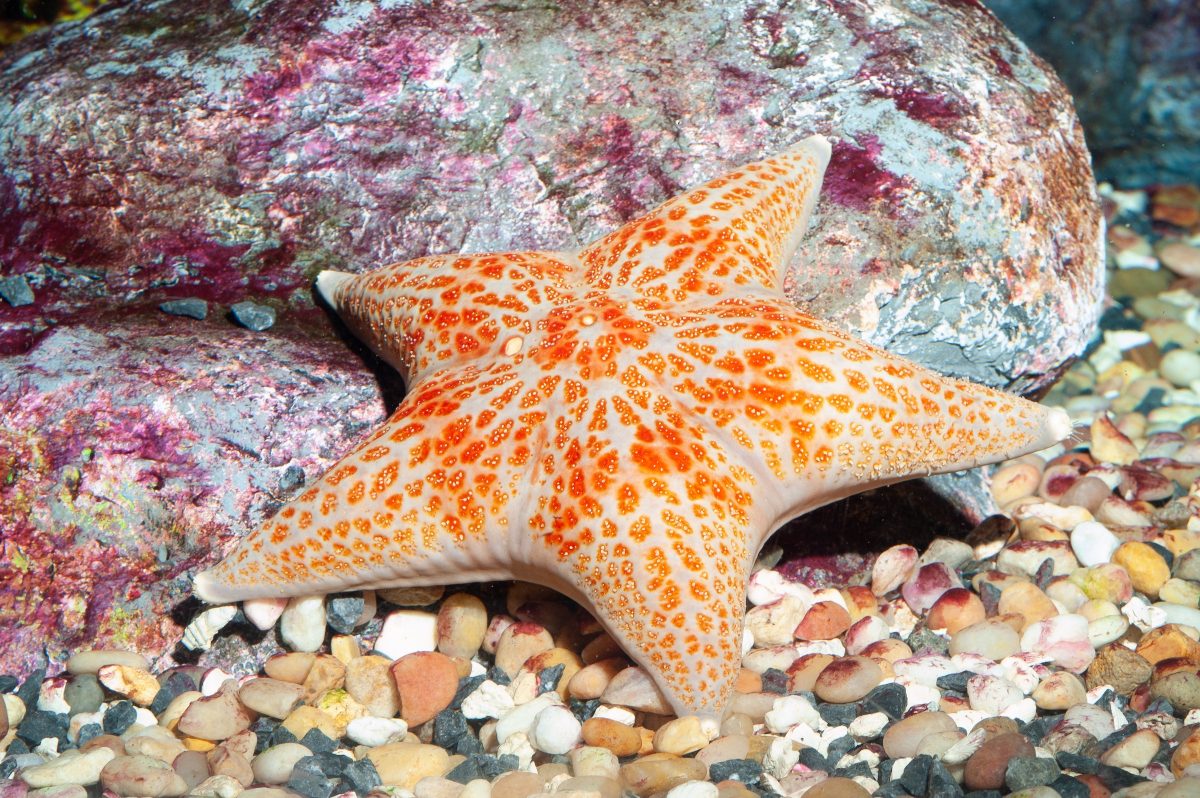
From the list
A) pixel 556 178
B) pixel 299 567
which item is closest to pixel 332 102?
pixel 556 178

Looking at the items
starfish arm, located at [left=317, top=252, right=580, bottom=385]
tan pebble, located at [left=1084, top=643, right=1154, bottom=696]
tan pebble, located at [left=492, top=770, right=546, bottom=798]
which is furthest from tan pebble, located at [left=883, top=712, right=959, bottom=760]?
starfish arm, located at [left=317, top=252, right=580, bottom=385]

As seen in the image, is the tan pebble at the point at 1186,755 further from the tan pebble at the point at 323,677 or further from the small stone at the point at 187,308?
the small stone at the point at 187,308

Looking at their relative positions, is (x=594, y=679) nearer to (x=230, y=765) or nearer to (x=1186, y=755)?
(x=230, y=765)

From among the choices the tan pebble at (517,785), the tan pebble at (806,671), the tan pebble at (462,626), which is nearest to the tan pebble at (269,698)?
the tan pebble at (462,626)

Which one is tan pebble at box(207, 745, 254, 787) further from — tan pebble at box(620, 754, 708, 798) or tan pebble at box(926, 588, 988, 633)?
tan pebble at box(926, 588, 988, 633)

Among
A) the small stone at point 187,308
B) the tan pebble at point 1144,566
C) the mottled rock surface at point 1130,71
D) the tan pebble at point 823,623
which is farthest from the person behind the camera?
the mottled rock surface at point 1130,71
